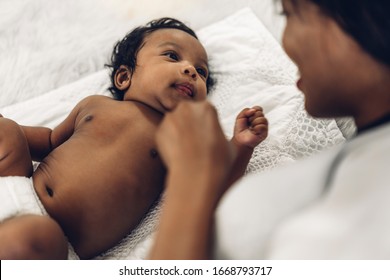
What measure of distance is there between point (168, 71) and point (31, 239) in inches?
17.1

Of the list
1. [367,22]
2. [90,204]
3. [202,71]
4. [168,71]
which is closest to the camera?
[367,22]

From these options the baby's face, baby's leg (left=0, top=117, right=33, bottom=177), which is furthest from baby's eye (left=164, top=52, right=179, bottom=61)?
baby's leg (left=0, top=117, right=33, bottom=177)

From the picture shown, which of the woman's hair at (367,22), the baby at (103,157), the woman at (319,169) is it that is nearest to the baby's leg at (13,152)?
the baby at (103,157)

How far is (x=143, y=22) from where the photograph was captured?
1.32m

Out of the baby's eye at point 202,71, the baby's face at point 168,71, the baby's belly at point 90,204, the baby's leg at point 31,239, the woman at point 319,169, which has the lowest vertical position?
the baby's belly at point 90,204

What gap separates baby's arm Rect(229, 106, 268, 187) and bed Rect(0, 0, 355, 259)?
0.06 meters

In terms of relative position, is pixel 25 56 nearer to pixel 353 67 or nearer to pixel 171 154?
pixel 171 154

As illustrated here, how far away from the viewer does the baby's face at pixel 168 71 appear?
3.27ft

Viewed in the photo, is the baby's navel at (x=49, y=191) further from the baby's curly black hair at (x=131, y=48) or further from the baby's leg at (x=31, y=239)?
the baby's curly black hair at (x=131, y=48)

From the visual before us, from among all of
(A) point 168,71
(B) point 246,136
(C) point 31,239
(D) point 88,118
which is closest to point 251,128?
(B) point 246,136

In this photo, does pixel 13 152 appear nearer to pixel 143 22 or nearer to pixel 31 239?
pixel 31 239

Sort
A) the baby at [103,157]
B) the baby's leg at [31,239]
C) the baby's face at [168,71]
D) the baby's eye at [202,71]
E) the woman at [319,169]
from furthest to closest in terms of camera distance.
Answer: the baby's eye at [202,71] → the baby's face at [168,71] → the baby at [103,157] → the baby's leg at [31,239] → the woman at [319,169]

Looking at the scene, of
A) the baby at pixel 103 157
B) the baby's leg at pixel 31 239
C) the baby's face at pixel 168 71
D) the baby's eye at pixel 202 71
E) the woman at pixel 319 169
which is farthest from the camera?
the baby's eye at pixel 202 71

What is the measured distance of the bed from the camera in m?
1.05
